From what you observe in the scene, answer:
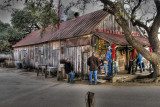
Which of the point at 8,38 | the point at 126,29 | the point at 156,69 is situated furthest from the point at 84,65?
the point at 8,38

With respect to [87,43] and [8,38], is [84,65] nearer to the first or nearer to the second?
[87,43]

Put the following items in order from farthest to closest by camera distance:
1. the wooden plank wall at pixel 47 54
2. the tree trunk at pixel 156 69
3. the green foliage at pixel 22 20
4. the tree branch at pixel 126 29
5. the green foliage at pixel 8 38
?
the green foliage at pixel 22 20, the green foliage at pixel 8 38, the wooden plank wall at pixel 47 54, the tree trunk at pixel 156 69, the tree branch at pixel 126 29

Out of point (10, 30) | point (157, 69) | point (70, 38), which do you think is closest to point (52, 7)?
point (70, 38)

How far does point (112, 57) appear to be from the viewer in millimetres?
11102

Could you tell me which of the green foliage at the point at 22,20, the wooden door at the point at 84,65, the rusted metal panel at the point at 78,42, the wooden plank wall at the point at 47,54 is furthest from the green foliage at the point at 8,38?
the wooden door at the point at 84,65

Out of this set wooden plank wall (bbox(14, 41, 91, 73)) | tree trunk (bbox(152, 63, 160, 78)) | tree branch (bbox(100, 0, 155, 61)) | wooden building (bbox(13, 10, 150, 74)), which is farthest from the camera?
wooden plank wall (bbox(14, 41, 91, 73))

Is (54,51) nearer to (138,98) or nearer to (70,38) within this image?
(70,38)

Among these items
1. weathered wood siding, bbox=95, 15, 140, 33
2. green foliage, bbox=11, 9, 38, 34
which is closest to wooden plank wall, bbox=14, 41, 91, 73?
weathered wood siding, bbox=95, 15, 140, 33

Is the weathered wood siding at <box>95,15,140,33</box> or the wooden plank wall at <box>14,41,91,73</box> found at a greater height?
the weathered wood siding at <box>95,15,140,33</box>

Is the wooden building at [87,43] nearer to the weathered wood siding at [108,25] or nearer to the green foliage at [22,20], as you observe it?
the weathered wood siding at [108,25]

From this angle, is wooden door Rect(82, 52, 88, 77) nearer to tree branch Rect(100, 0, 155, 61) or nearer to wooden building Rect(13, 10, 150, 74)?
wooden building Rect(13, 10, 150, 74)

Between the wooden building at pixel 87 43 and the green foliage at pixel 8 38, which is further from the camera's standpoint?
the green foliage at pixel 8 38

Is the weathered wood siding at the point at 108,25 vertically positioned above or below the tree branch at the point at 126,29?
above

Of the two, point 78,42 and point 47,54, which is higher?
point 78,42
